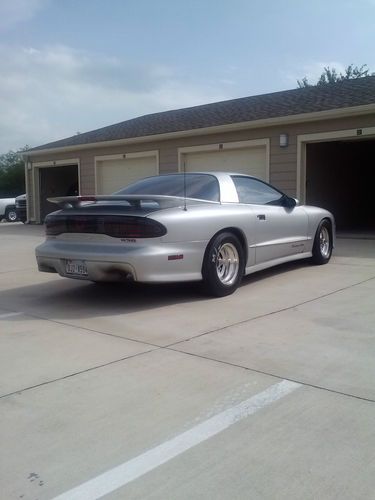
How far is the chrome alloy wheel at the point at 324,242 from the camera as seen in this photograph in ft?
27.8

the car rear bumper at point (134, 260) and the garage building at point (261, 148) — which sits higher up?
the garage building at point (261, 148)

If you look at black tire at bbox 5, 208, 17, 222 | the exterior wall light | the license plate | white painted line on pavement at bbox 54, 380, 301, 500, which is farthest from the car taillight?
black tire at bbox 5, 208, 17, 222

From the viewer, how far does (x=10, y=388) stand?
11.5 ft

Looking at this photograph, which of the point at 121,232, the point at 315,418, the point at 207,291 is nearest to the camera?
the point at 315,418

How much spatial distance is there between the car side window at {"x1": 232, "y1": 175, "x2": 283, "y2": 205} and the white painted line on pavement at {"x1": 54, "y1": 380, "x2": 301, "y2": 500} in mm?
3741

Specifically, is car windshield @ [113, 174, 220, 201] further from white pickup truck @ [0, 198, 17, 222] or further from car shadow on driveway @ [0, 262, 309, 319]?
white pickup truck @ [0, 198, 17, 222]

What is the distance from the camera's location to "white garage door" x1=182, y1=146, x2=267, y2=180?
1407cm

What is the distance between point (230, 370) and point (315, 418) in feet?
2.83

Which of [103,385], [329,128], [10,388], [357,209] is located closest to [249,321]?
[103,385]

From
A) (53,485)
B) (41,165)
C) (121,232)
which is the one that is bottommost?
(53,485)

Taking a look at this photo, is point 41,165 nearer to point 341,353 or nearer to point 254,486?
point 341,353

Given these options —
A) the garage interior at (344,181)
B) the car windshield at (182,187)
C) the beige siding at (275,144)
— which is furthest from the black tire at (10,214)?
the car windshield at (182,187)

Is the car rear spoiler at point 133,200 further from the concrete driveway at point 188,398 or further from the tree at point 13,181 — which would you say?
the tree at point 13,181

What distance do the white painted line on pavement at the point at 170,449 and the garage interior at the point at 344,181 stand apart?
37.1 feet
